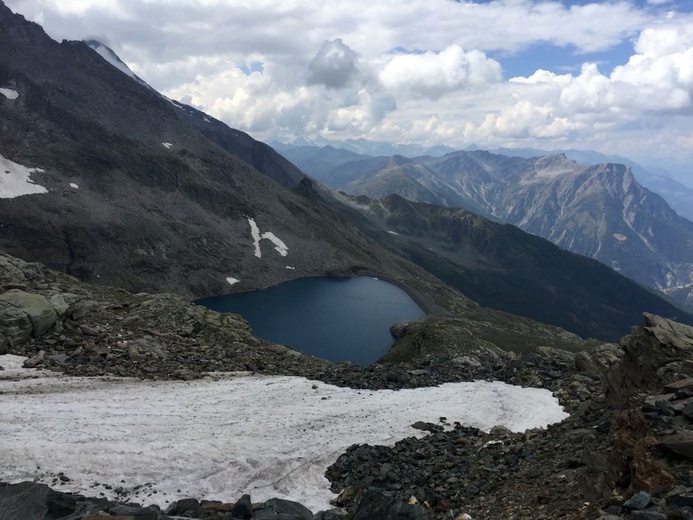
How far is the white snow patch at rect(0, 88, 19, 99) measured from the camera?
155087mm

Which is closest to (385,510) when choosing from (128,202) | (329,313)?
(329,313)

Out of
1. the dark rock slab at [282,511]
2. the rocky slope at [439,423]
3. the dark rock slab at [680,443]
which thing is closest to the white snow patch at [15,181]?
the rocky slope at [439,423]

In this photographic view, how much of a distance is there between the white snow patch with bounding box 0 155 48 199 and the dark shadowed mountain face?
398 millimetres

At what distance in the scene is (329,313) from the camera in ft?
418

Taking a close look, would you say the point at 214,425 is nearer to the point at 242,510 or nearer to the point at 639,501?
the point at 242,510

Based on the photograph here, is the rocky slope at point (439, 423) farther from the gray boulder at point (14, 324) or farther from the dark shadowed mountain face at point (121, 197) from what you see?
the dark shadowed mountain face at point (121, 197)

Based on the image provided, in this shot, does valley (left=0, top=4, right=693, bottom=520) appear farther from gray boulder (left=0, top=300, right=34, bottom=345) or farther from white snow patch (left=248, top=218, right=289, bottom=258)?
white snow patch (left=248, top=218, right=289, bottom=258)

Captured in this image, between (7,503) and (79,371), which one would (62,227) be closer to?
(79,371)

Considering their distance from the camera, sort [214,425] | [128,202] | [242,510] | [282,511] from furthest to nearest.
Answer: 1. [128,202]
2. [214,425]
3. [282,511]
4. [242,510]

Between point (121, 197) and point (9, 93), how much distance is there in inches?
2111

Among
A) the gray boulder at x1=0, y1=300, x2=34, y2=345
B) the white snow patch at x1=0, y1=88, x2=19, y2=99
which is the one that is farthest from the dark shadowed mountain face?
the gray boulder at x1=0, y1=300, x2=34, y2=345

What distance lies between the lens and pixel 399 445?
24078 millimetres

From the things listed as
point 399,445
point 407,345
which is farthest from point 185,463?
point 407,345

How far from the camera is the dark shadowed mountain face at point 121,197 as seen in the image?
5030 inches
